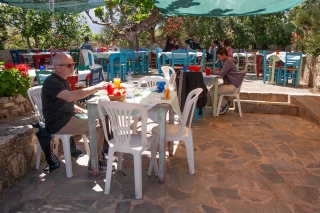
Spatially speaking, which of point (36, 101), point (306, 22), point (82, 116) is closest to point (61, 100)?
point (82, 116)

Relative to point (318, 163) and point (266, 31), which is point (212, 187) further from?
point (266, 31)

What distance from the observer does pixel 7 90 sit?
3.51 m

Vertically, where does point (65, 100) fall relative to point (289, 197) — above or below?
above

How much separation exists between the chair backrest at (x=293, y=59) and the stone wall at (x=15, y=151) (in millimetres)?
6834

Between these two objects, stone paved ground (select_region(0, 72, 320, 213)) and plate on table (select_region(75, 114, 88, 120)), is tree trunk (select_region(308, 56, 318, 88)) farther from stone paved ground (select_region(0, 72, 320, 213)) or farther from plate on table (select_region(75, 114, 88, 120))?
plate on table (select_region(75, 114, 88, 120))

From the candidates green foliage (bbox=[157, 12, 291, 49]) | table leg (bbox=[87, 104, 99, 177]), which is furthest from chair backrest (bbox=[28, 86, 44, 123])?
green foliage (bbox=[157, 12, 291, 49])

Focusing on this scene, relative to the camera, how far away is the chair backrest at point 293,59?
25.1ft

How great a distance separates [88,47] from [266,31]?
31.7 feet

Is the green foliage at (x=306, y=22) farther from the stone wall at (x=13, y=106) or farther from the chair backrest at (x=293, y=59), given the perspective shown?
the stone wall at (x=13, y=106)

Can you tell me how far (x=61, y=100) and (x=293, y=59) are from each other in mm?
6818

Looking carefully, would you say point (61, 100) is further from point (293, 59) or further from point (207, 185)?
point (293, 59)

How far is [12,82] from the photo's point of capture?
11.4 ft

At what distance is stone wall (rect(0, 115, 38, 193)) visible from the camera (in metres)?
2.62

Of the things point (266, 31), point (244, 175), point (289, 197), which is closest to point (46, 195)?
point (244, 175)
